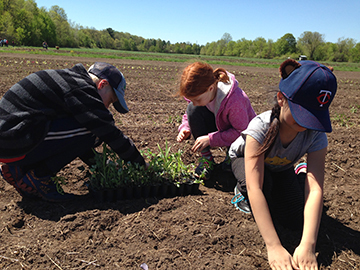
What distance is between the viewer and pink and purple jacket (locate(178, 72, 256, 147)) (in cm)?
266

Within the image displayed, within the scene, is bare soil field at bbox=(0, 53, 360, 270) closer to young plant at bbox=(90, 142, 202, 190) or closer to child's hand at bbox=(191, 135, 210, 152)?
young plant at bbox=(90, 142, 202, 190)

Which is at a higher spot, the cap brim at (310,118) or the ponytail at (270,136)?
the cap brim at (310,118)

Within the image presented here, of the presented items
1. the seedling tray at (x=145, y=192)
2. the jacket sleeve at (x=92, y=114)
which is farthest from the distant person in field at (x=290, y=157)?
the jacket sleeve at (x=92, y=114)

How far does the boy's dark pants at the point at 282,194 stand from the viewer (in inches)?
85.0

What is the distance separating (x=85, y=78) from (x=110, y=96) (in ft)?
0.91

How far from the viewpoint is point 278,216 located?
230 cm

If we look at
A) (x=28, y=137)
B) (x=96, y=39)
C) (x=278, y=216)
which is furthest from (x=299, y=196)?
(x=96, y=39)

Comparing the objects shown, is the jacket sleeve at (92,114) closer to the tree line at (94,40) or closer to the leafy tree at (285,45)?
the tree line at (94,40)

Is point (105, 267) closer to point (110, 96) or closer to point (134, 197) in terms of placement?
point (134, 197)

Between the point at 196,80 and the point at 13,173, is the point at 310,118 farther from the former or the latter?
the point at 13,173

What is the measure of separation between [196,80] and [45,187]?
1.68m

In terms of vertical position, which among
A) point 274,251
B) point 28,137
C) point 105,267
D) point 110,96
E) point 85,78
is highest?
point 85,78

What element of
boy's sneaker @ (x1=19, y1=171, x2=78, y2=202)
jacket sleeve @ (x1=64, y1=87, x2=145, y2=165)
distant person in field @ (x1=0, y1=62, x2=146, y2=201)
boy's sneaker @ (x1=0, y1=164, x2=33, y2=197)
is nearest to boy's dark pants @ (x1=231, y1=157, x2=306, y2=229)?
distant person in field @ (x1=0, y1=62, x2=146, y2=201)

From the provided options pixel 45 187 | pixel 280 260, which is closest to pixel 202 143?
pixel 280 260
